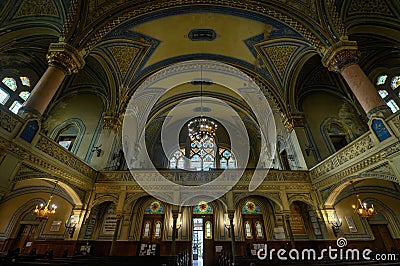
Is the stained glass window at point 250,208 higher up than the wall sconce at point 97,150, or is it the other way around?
the wall sconce at point 97,150

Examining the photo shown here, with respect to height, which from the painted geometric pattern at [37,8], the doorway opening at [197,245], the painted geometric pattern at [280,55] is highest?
the painted geometric pattern at [280,55]

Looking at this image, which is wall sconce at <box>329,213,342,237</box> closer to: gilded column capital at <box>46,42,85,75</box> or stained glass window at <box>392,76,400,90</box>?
stained glass window at <box>392,76,400,90</box>

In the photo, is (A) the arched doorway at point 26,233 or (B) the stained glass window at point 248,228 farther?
(B) the stained glass window at point 248,228

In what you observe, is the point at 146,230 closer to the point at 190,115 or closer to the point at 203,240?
the point at 203,240

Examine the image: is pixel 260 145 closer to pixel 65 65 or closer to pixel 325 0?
pixel 325 0

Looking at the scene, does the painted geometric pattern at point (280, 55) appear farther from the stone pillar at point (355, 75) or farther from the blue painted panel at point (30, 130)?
the blue painted panel at point (30, 130)

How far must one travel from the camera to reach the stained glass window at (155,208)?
1195 centimetres

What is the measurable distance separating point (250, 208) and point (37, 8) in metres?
14.6

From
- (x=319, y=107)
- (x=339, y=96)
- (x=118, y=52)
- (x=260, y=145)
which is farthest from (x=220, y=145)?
(x=118, y=52)

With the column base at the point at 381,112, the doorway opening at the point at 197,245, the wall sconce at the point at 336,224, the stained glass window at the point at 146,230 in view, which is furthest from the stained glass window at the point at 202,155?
the column base at the point at 381,112

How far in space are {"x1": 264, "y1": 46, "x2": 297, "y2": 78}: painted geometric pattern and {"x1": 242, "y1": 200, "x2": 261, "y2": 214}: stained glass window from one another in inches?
318

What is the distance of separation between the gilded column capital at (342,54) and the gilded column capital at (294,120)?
4.02m

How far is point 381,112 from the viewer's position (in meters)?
6.25

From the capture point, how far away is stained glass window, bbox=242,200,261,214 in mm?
12133
